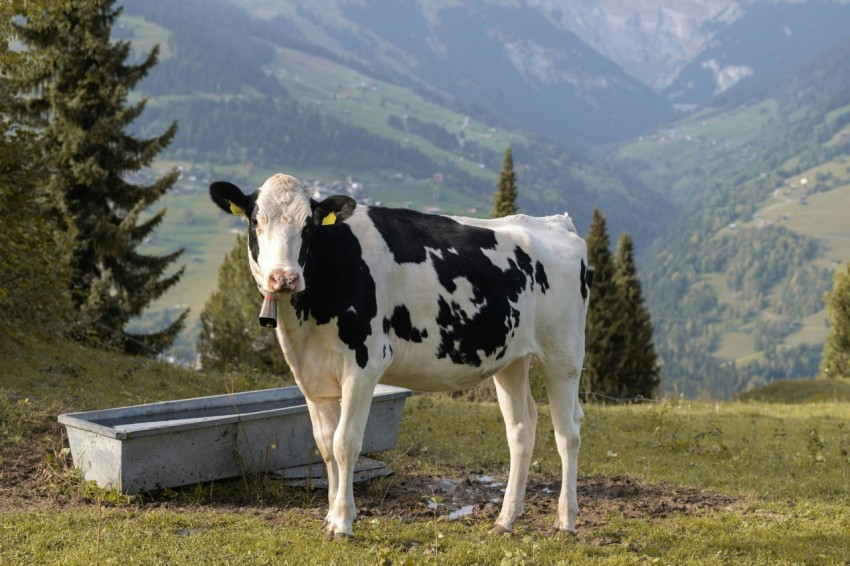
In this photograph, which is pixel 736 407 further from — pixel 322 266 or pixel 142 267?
pixel 142 267

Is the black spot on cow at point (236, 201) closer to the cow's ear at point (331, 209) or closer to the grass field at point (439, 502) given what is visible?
the cow's ear at point (331, 209)

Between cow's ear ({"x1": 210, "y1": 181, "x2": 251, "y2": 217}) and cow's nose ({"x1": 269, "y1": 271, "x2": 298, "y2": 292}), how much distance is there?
0.93m

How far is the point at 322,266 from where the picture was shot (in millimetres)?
7977

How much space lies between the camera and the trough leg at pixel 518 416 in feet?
30.1

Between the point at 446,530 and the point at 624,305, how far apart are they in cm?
5751

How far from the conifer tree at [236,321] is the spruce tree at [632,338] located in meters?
23.8

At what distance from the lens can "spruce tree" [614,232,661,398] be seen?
63125 mm

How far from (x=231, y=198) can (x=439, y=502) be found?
3762 mm

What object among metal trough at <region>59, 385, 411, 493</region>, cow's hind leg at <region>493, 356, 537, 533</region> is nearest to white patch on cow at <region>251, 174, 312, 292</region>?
metal trough at <region>59, 385, 411, 493</region>

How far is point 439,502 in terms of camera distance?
31.1ft

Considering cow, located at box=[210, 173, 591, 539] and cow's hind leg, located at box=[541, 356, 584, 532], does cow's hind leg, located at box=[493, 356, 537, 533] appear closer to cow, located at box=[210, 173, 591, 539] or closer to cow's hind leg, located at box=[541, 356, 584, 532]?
cow, located at box=[210, 173, 591, 539]

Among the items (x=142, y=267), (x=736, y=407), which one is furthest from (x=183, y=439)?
(x=142, y=267)

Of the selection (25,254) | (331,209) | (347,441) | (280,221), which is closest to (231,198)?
(280,221)

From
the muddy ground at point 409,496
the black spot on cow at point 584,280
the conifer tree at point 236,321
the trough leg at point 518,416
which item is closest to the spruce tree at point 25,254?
the muddy ground at point 409,496
